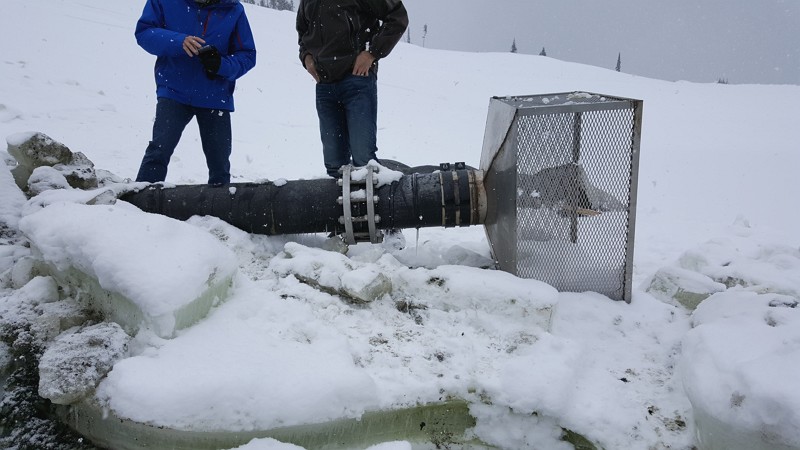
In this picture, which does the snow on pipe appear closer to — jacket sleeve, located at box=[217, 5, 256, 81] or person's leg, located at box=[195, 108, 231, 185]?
person's leg, located at box=[195, 108, 231, 185]

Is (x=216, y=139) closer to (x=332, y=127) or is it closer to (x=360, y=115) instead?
(x=332, y=127)

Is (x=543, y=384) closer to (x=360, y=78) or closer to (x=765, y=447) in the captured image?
(x=765, y=447)

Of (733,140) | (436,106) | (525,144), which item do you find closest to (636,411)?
(525,144)

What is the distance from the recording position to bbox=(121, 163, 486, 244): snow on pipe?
126 inches

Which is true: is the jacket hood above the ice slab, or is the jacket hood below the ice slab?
above

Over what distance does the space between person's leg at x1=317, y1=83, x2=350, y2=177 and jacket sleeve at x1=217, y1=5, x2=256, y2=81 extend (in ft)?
1.78

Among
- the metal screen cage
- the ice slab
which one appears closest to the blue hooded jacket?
the ice slab

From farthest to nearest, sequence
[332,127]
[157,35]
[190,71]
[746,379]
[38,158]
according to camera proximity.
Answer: [332,127] → [190,71] → [157,35] → [38,158] → [746,379]

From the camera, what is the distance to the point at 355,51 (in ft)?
12.7

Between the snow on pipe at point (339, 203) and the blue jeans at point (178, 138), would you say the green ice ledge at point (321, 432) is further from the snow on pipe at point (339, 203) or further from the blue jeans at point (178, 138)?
the blue jeans at point (178, 138)

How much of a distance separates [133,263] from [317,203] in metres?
1.28

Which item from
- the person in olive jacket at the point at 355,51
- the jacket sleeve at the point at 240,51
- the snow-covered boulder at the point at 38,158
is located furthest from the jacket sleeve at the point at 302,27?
the snow-covered boulder at the point at 38,158

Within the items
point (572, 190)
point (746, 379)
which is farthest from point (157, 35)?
point (746, 379)

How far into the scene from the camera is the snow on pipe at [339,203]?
126 inches
